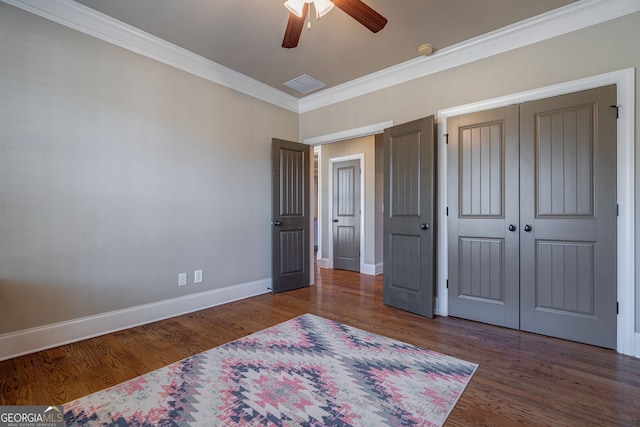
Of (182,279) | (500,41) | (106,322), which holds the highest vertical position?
(500,41)

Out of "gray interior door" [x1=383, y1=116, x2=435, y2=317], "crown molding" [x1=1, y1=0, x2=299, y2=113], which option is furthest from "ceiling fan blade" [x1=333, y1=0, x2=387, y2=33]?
"crown molding" [x1=1, y1=0, x2=299, y2=113]

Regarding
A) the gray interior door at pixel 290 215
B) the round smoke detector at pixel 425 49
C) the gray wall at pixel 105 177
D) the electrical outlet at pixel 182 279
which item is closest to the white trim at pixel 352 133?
the gray interior door at pixel 290 215

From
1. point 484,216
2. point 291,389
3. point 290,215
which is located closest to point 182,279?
point 290,215

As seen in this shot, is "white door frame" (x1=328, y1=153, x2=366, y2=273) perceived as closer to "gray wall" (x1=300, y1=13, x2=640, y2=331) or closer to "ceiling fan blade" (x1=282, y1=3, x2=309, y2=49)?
"gray wall" (x1=300, y1=13, x2=640, y2=331)

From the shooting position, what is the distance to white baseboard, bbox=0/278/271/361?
222 centimetres

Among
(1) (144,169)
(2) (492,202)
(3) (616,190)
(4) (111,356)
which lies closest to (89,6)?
(1) (144,169)

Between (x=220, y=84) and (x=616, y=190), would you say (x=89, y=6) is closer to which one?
(x=220, y=84)

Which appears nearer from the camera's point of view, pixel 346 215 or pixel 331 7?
pixel 331 7

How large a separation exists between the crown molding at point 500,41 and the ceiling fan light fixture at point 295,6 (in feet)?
6.13

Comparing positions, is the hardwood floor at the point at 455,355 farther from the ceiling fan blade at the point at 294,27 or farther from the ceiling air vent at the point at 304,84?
the ceiling air vent at the point at 304,84

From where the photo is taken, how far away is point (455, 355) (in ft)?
7.36

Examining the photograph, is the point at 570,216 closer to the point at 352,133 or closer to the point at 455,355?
the point at 455,355

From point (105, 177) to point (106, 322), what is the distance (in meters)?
1.33

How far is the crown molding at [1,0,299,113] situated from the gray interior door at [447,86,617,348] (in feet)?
8.65
